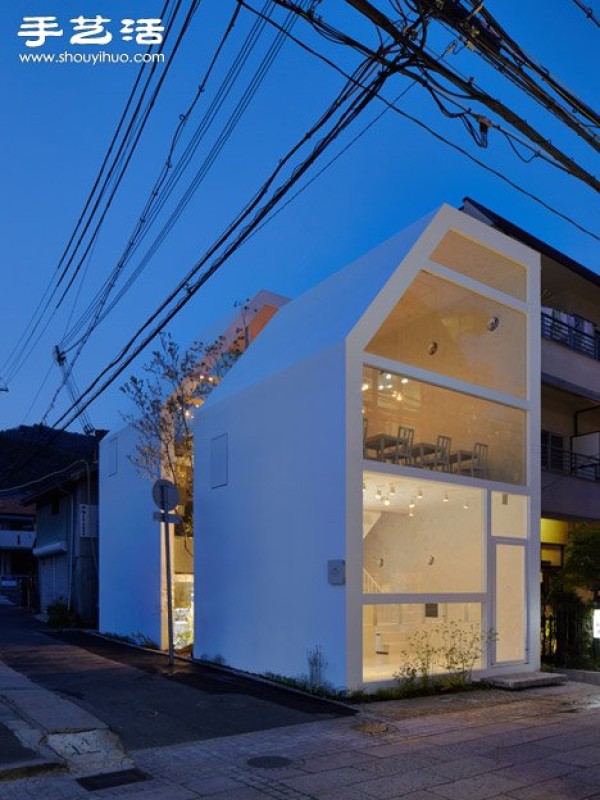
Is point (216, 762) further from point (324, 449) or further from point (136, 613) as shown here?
point (136, 613)

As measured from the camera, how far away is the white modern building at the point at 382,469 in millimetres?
10766

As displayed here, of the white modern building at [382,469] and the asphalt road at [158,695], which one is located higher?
the white modern building at [382,469]

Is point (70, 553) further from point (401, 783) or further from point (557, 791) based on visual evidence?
point (557, 791)

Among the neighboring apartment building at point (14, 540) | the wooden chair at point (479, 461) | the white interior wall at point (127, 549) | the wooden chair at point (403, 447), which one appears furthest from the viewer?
the neighboring apartment building at point (14, 540)

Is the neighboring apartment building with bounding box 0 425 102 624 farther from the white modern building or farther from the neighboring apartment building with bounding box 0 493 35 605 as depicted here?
the neighboring apartment building with bounding box 0 493 35 605

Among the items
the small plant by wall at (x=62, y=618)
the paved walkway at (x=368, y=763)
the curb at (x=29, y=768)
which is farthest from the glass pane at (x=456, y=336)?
the small plant by wall at (x=62, y=618)

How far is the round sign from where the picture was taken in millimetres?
12094

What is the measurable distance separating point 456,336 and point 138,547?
28.0ft

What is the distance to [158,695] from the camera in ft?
32.4

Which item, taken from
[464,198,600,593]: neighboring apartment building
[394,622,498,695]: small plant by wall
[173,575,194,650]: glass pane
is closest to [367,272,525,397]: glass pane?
[464,198,600,593]: neighboring apartment building

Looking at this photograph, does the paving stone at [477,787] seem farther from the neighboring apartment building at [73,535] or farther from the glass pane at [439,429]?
the neighboring apartment building at [73,535]

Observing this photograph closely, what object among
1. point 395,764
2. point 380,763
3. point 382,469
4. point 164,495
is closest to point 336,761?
point 380,763

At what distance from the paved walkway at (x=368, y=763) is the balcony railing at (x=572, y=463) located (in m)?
9.32

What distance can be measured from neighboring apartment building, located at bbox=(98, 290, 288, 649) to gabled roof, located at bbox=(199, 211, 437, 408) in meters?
2.27
